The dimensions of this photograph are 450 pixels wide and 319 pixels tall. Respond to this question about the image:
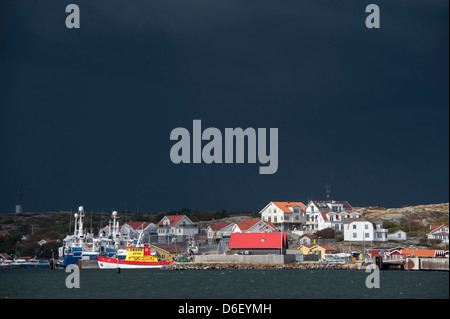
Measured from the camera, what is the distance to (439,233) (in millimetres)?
80875

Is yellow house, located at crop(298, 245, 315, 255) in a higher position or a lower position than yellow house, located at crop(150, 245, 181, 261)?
higher

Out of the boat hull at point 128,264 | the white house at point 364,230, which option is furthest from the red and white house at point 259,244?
the white house at point 364,230

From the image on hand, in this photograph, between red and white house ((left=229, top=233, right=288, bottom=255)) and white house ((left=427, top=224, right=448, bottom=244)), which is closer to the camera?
red and white house ((left=229, top=233, right=288, bottom=255))

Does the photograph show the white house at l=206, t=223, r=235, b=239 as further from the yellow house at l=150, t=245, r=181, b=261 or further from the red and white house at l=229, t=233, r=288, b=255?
the red and white house at l=229, t=233, r=288, b=255

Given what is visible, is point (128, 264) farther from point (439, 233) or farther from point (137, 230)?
point (439, 233)

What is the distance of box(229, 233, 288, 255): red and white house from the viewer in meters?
76.4

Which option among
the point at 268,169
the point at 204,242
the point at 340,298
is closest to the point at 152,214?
the point at 204,242

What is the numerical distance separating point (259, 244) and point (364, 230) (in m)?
15.6

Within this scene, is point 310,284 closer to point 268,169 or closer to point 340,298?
point 340,298

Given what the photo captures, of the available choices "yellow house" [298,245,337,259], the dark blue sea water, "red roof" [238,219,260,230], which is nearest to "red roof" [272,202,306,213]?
"red roof" [238,219,260,230]

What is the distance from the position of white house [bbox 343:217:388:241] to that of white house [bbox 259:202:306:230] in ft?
46.5

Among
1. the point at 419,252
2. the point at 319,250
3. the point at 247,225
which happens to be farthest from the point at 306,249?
the point at 247,225

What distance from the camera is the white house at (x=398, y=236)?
8324cm

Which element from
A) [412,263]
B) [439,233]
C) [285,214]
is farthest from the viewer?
[285,214]
